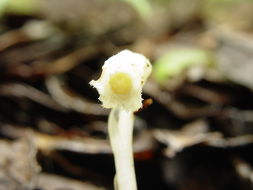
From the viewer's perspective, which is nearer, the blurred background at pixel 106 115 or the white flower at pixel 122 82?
the white flower at pixel 122 82

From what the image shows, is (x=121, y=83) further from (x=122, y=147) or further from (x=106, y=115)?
(x=106, y=115)

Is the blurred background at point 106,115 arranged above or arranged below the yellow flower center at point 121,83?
above

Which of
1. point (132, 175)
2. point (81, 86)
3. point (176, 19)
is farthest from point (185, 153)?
point (176, 19)

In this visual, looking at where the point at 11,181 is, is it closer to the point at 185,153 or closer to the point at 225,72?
the point at 185,153

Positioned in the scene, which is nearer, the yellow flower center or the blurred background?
the yellow flower center

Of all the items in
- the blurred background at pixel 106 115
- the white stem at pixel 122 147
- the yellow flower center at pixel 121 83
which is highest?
the blurred background at pixel 106 115
